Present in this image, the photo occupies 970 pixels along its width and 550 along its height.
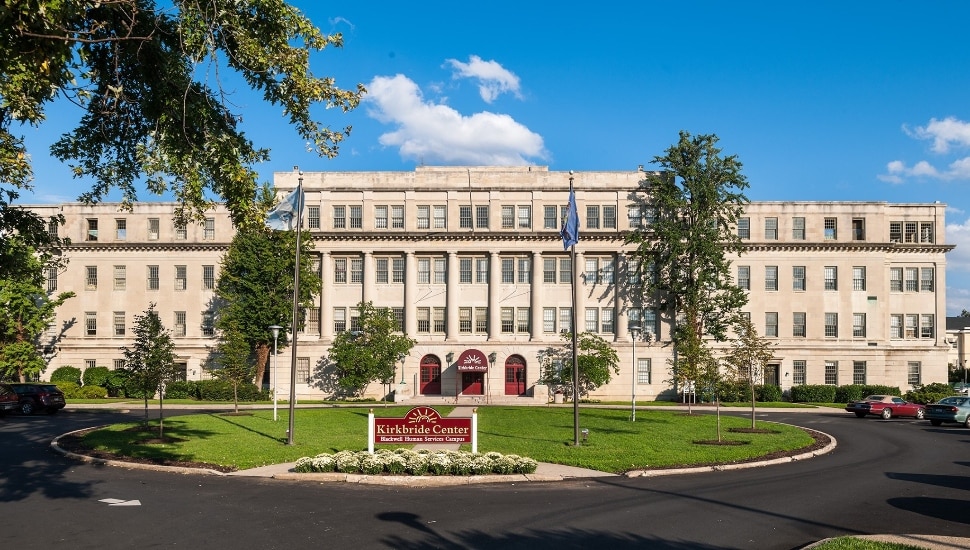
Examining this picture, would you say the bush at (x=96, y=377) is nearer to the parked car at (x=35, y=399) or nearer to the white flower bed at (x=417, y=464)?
the parked car at (x=35, y=399)

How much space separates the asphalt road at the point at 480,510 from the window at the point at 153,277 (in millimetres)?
40818

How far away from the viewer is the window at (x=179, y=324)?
2371 inches

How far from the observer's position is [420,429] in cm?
2225

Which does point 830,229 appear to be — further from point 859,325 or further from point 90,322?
point 90,322

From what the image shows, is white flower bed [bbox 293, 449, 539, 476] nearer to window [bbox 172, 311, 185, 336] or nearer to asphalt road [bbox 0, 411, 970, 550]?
asphalt road [bbox 0, 411, 970, 550]

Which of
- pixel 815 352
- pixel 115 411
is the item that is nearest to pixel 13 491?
pixel 115 411

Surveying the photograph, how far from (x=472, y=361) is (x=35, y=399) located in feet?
91.0

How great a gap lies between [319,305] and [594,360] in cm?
2206

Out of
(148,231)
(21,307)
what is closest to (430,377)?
(148,231)

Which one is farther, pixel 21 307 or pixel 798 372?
pixel 798 372

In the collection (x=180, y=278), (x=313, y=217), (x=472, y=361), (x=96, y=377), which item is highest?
(x=313, y=217)

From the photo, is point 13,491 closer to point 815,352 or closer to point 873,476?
point 873,476

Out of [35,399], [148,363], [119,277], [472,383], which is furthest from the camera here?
[119,277]

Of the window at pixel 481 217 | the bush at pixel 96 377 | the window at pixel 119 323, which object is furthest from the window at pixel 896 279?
the bush at pixel 96 377
